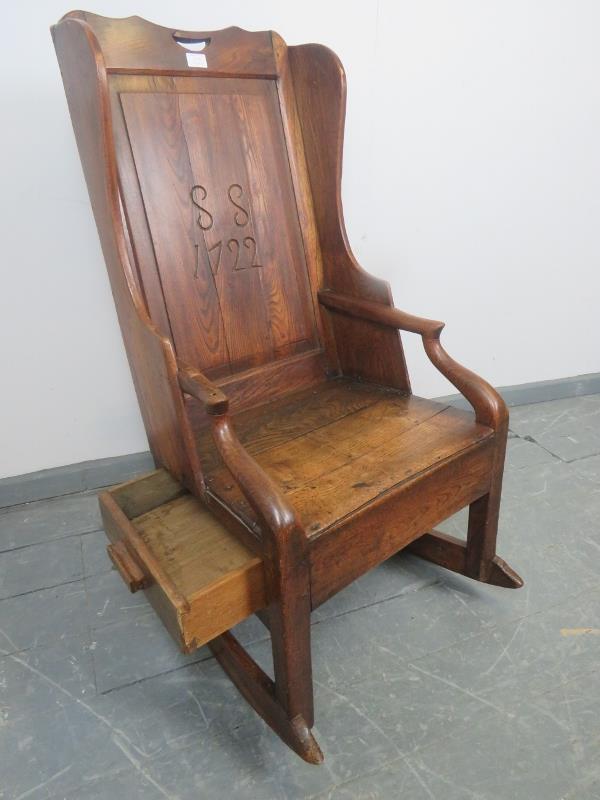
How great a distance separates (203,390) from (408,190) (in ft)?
4.46

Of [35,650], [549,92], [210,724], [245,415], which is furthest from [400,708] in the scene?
[549,92]

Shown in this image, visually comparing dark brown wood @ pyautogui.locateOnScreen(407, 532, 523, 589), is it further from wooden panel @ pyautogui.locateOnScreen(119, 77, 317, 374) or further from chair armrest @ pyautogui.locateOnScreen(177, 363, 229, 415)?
chair armrest @ pyautogui.locateOnScreen(177, 363, 229, 415)

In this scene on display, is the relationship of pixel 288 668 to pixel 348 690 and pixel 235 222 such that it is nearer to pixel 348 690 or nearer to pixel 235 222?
pixel 348 690

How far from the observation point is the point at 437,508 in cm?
119

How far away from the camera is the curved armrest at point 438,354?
4.12ft

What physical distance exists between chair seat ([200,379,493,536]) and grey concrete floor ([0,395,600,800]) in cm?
48

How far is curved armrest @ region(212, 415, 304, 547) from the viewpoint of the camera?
35.3 inches

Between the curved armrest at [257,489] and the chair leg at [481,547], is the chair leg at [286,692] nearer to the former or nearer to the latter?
the curved armrest at [257,489]

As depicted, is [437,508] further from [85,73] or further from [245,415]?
[85,73]

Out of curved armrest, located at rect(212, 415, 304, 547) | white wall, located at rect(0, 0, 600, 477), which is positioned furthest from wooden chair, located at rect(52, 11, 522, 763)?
white wall, located at rect(0, 0, 600, 477)

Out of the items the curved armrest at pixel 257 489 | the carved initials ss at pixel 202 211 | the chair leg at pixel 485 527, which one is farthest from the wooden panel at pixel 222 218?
the chair leg at pixel 485 527

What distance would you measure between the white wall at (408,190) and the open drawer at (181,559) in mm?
763

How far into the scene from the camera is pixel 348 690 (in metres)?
1.23

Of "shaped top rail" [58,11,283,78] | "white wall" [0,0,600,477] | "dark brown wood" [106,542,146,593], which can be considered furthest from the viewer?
"white wall" [0,0,600,477]
